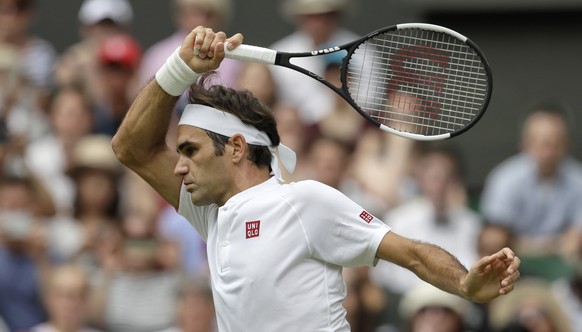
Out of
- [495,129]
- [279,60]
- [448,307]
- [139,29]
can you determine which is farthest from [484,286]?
[139,29]

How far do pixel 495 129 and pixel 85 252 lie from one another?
3.73 metres

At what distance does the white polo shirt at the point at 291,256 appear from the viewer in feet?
15.8

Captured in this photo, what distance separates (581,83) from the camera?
1063 centimetres

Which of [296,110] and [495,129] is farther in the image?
[495,129]

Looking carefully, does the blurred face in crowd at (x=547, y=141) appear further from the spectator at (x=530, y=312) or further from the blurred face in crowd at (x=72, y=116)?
the blurred face in crowd at (x=72, y=116)

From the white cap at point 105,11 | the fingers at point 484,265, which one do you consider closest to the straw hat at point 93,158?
the white cap at point 105,11

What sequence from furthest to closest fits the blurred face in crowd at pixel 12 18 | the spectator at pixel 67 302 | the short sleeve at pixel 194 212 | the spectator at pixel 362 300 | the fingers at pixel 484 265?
the blurred face in crowd at pixel 12 18 < the spectator at pixel 67 302 < the spectator at pixel 362 300 < the short sleeve at pixel 194 212 < the fingers at pixel 484 265

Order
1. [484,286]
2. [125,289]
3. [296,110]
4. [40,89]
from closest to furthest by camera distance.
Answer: [484,286] < [125,289] < [296,110] < [40,89]

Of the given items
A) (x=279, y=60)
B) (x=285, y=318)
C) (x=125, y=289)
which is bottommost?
(x=125, y=289)

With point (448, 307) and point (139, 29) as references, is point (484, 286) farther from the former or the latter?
point (139, 29)

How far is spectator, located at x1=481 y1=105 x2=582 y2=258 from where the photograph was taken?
27.4 feet

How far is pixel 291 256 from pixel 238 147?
48 centimetres

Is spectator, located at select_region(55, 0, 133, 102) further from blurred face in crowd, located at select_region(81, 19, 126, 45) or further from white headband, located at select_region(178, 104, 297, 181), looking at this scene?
white headband, located at select_region(178, 104, 297, 181)

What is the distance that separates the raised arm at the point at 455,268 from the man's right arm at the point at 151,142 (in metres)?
0.95
